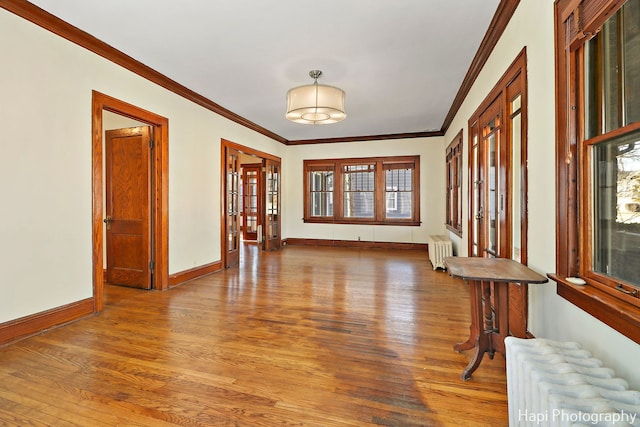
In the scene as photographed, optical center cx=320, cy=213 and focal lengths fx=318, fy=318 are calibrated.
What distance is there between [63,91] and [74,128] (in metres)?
0.35

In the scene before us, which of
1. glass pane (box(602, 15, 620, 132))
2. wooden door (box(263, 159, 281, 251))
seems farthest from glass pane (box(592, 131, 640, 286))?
wooden door (box(263, 159, 281, 251))

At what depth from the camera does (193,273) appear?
4980mm

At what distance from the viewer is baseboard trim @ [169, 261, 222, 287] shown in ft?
15.0

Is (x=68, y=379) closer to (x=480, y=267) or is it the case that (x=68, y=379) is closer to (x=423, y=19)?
(x=480, y=267)

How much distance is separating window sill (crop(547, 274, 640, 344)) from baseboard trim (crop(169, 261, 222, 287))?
445 centimetres

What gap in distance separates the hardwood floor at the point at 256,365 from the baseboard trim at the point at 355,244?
12.5 ft

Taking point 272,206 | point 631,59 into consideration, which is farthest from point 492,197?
point 272,206

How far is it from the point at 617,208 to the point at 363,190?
685cm

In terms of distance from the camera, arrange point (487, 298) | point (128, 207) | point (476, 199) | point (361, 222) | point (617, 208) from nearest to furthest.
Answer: point (617, 208), point (487, 298), point (476, 199), point (128, 207), point (361, 222)

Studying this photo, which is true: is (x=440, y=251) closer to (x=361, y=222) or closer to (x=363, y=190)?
(x=361, y=222)

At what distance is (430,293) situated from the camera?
4180 mm

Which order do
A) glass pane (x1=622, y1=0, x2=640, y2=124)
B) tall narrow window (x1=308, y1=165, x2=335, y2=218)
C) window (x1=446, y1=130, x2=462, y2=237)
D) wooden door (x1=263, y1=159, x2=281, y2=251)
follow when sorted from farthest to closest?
tall narrow window (x1=308, y1=165, x2=335, y2=218), wooden door (x1=263, y1=159, x2=281, y2=251), window (x1=446, y1=130, x2=462, y2=237), glass pane (x1=622, y1=0, x2=640, y2=124)

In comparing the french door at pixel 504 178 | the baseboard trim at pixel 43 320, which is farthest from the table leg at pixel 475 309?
the baseboard trim at pixel 43 320

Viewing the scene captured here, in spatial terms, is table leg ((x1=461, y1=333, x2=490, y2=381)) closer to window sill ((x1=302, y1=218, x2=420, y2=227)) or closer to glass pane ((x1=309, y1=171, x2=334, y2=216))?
window sill ((x1=302, y1=218, x2=420, y2=227))
